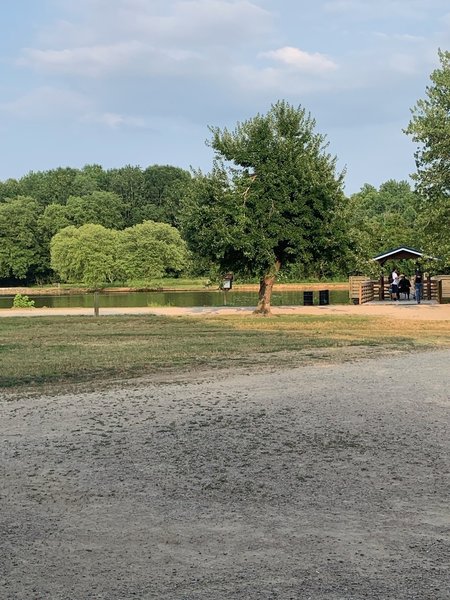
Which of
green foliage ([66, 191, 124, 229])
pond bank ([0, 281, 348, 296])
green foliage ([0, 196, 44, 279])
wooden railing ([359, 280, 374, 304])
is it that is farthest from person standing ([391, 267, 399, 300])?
green foliage ([66, 191, 124, 229])

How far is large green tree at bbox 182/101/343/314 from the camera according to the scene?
28.2m

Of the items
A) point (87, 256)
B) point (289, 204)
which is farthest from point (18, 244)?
point (289, 204)

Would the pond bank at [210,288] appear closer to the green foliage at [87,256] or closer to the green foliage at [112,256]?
the green foliage at [87,256]

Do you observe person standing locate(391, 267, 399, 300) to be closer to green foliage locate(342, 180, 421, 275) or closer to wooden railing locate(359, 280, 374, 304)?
wooden railing locate(359, 280, 374, 304)

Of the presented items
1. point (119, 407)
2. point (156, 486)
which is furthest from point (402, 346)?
point (156, 486)

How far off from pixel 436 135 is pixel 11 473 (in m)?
27.4

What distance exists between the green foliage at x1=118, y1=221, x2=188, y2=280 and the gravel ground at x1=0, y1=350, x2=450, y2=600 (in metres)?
70.5

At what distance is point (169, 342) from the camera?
61.5ft

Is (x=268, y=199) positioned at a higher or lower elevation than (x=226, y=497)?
higher

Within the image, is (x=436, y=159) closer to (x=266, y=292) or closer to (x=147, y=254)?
(x=266, y=292)

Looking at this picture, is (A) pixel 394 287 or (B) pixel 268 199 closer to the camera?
(B) pixel 268 199

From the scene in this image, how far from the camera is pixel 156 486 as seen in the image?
5.87m

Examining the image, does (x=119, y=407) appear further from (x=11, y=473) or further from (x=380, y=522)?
(x=380, y=522)

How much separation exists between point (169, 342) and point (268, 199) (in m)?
A: 11.4
